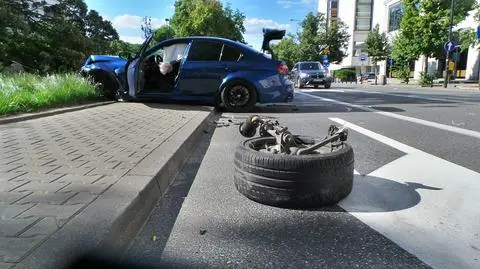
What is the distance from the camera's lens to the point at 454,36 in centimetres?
3788

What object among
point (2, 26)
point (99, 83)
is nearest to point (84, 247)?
point (99, 83)

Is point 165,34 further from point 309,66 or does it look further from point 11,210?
point 11,210

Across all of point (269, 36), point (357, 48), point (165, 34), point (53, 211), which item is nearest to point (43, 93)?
point (269, 36)

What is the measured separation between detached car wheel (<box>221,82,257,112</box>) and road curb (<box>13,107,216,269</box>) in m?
5.51

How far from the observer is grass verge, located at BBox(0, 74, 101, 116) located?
751cm

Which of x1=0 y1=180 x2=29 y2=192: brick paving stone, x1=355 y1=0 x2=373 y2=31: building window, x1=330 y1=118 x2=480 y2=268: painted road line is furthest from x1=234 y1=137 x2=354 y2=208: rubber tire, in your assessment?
x1=355 y1=0 x2=373 y2=31: building window

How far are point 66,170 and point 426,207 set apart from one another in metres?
2.94

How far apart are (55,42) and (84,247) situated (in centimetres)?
1737

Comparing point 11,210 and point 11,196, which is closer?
point 11,210

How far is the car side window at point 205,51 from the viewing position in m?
9.62

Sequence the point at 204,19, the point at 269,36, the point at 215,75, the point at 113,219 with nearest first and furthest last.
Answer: the point at 113,219, the point at 215,75, the point at 269,36, the point at 204,19

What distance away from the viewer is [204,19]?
137 feet

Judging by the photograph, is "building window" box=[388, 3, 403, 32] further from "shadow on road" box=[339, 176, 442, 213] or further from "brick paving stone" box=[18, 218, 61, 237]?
"brick paving stone" box=[18, 218, 61, 237]

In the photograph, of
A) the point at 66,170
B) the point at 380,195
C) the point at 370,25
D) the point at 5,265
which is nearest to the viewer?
the point at 5,265
